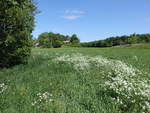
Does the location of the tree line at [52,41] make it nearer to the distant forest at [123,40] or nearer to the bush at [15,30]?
the distant forest at [123,40]

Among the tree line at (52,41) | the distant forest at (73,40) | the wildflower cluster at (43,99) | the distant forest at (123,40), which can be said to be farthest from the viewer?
the tree line at (52,41)

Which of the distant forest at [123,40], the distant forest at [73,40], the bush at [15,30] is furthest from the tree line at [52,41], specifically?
the bush at [15,30]

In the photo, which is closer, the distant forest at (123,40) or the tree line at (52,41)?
the distant forest at (123,40)

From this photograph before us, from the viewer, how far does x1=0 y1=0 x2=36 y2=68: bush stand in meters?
14.8

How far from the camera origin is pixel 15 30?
15.7 meters

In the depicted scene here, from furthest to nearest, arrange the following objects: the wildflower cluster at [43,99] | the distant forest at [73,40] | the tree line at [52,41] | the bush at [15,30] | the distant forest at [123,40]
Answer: the tree line at [52,41]
the distant forest at [73,40]
the distant forest at [123,40]
the bush at [15,30]
the wildflower cluster at [43,99]

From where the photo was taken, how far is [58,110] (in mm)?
6207

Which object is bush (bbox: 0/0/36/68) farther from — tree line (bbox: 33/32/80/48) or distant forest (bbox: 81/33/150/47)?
tree line (bbox: 33/32/80/48)

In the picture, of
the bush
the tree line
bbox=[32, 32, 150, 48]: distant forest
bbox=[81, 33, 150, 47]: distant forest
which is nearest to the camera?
the bush

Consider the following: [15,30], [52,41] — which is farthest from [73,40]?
[15,30]

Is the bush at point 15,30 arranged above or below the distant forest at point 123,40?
above

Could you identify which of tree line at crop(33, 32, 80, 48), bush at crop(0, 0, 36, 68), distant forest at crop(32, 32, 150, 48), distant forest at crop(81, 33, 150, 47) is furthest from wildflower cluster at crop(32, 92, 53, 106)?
tree line at crop(33, 32, 80, 48)

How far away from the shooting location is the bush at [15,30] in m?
14.8

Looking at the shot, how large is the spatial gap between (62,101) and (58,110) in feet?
2.18
